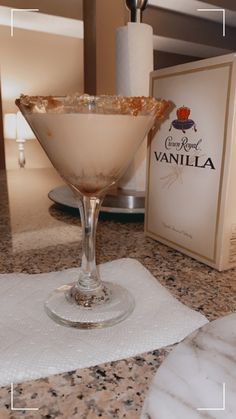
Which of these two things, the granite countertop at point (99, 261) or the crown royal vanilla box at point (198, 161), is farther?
the crown royal vanilla box at point (198, 161)

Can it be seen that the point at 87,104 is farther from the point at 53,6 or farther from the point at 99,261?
the point at 53,6

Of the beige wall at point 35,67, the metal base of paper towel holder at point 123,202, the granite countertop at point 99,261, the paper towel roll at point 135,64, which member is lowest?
the granite countertop at point 99,261

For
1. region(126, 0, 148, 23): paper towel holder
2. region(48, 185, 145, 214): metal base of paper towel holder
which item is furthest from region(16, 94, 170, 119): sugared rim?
region(126, 0, 148, 23): paper towel holder

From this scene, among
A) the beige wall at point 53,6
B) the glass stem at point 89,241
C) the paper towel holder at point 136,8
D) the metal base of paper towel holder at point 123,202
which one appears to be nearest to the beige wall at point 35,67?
the beige wall at point 53,6

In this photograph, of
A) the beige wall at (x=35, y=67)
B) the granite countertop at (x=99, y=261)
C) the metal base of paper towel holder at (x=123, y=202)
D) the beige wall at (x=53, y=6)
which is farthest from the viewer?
the beige wall at (x=35, y=67)

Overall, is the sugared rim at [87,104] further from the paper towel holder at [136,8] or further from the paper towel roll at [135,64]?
the paper towel holder at [136,8]

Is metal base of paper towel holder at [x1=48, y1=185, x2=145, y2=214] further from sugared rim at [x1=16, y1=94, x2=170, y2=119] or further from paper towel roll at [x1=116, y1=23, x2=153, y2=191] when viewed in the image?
sugared rim at [x1=16, y1=94, x2=170, y2=119]
